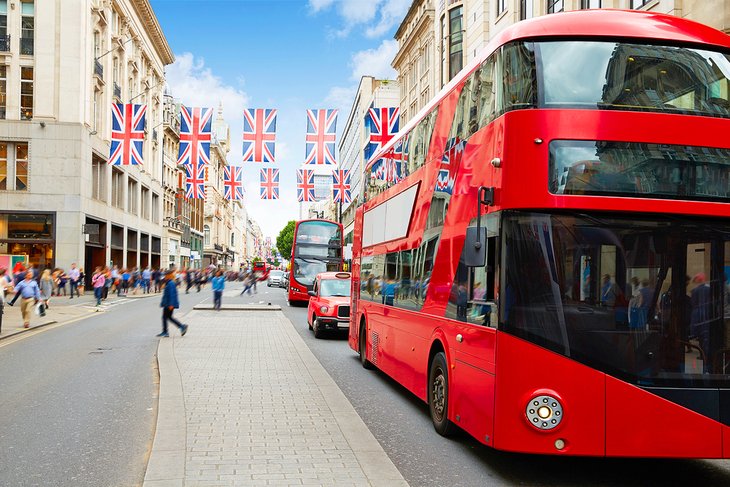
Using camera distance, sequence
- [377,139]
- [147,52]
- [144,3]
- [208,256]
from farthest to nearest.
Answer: [208,256] → [147,52] → [144,3] → [377,139]

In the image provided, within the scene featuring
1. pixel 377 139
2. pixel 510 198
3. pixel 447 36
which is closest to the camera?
pixel 510 198

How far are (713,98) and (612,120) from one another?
0.92 m

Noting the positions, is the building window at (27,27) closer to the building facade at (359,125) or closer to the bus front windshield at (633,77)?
the building facade at (359,125)

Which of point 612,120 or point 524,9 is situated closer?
point 612,120

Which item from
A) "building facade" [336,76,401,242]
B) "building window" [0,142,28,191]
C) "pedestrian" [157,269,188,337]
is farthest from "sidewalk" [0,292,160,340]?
"building facade" [336,76,401,242]

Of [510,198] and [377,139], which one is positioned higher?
[377,139]

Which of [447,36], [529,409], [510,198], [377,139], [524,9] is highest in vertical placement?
[447,36]

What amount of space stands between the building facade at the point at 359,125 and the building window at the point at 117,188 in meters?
19.0

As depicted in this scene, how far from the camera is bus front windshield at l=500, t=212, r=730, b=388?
550 cm

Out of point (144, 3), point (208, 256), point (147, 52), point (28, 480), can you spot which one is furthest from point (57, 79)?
point (208, 256)

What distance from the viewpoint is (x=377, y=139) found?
26297 millimetres

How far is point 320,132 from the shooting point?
2720 centimetres

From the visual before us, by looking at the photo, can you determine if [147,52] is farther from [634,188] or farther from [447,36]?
[634,188]

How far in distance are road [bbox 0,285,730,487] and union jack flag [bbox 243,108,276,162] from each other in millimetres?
14060
